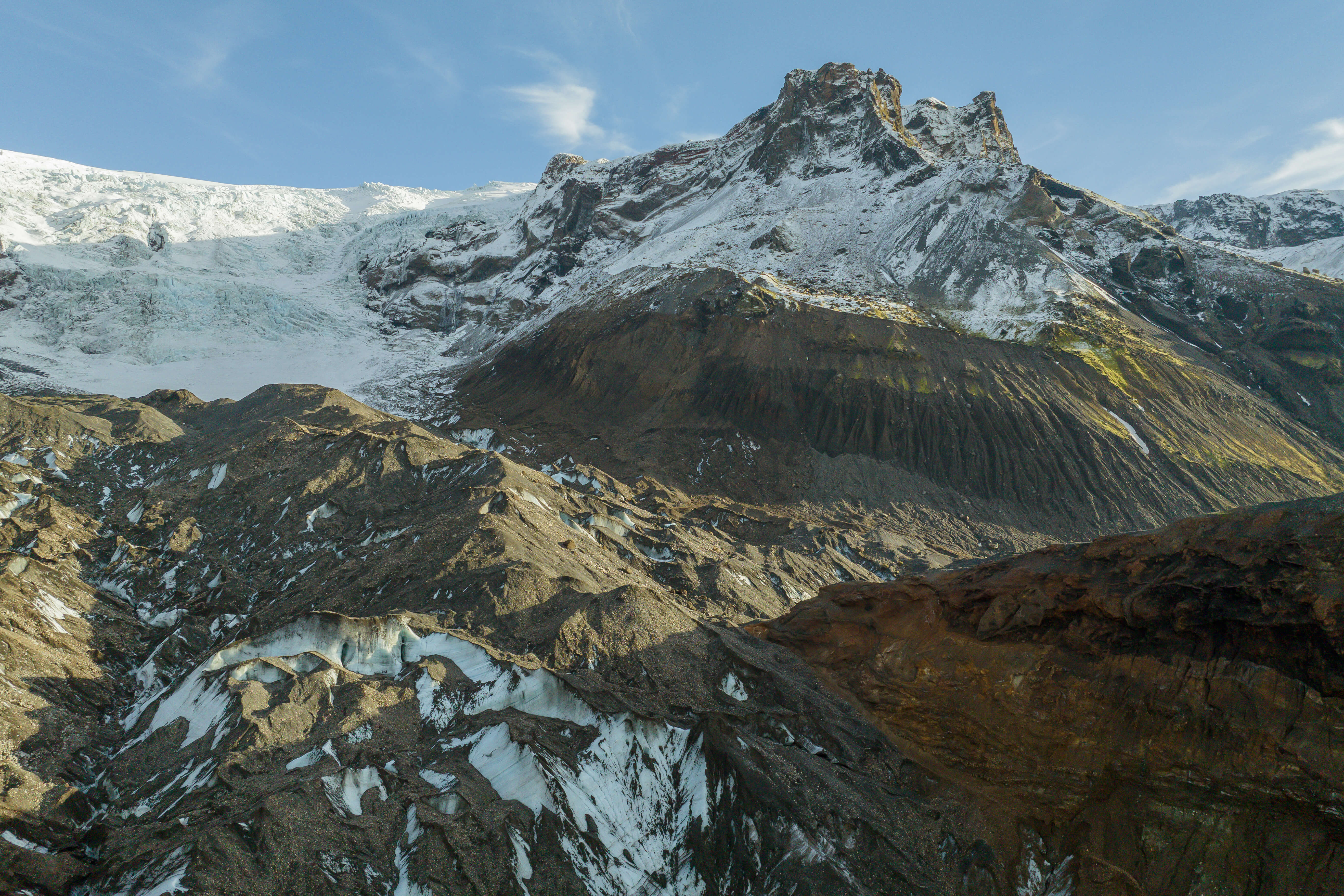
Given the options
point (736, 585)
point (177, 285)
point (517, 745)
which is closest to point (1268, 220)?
point (736, 585)

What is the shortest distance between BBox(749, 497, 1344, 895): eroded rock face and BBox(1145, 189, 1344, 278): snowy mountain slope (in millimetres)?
131164

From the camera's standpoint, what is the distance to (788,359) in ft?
224

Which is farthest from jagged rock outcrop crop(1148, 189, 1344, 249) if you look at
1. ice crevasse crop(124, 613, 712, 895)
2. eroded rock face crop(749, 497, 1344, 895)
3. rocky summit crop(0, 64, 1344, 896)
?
ice crevasse crop(124, 613, 712, 895)

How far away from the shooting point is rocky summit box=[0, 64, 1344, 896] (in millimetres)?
16234

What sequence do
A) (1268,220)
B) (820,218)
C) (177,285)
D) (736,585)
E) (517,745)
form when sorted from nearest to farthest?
(517,745) < (736,585) < (820,218) < (177,285) < (1268,220)

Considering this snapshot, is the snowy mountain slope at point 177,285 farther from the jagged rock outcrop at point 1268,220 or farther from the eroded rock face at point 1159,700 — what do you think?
the jagged rock outcrop at point 1268,220

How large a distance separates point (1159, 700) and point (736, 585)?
69.7ft

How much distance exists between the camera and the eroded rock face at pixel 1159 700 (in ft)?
50.8

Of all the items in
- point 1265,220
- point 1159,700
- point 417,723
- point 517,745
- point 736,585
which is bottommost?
point 417,723

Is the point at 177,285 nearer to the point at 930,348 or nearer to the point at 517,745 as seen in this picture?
the point at 930,348

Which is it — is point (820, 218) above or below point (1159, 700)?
above

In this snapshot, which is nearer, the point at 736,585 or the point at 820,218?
the point at 736,585

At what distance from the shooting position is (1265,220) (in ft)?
464

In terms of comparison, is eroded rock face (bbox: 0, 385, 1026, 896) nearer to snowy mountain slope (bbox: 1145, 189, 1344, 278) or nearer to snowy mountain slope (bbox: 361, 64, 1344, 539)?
snowy mountain slope (bbox: 361, 64, 1344, 539)
